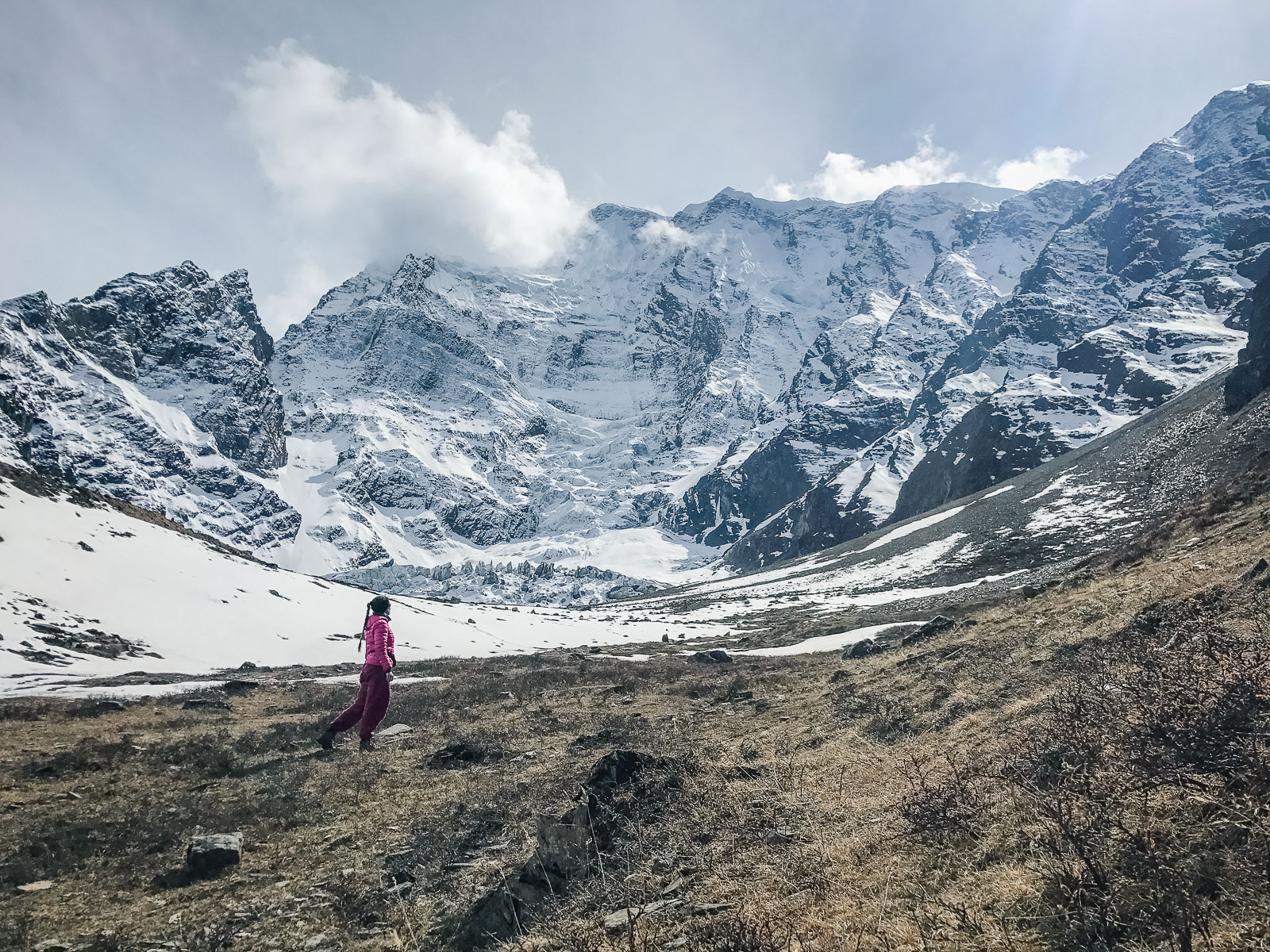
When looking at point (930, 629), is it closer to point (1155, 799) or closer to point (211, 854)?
point (1155, 799)

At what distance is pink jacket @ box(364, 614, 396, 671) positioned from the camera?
1400 centimetres

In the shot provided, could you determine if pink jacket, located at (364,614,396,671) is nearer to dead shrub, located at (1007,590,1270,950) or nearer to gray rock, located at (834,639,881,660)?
dead shrub, located at (1007,590,1270,950)

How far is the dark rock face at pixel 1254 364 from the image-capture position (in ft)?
259

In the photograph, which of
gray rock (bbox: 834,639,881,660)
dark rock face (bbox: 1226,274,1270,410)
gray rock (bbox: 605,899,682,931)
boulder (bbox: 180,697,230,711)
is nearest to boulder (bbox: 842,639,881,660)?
gray rock (bbox: 834,639,881,660)

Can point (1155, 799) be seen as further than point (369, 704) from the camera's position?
No

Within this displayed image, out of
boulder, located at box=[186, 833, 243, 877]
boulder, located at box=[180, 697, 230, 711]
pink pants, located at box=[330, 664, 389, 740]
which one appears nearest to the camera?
boulder, located at box=[186, 833, 243, 877]

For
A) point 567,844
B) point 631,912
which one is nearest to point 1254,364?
point 567,844

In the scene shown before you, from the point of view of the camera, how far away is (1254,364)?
82.8m

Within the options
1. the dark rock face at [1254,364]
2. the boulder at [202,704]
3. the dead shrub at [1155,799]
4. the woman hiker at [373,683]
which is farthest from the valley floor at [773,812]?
the dark rock face at [1254,364]

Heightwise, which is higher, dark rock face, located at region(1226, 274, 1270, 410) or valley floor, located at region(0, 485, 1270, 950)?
dark rock face, located at region(1226, 274, 1270, 410)

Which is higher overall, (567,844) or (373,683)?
(373,683)

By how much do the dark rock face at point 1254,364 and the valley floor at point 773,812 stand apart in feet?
286

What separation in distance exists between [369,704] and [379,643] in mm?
1446

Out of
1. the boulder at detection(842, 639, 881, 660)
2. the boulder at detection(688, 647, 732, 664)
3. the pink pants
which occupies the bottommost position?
the boulder at detection(688, 647, 732, 664)
